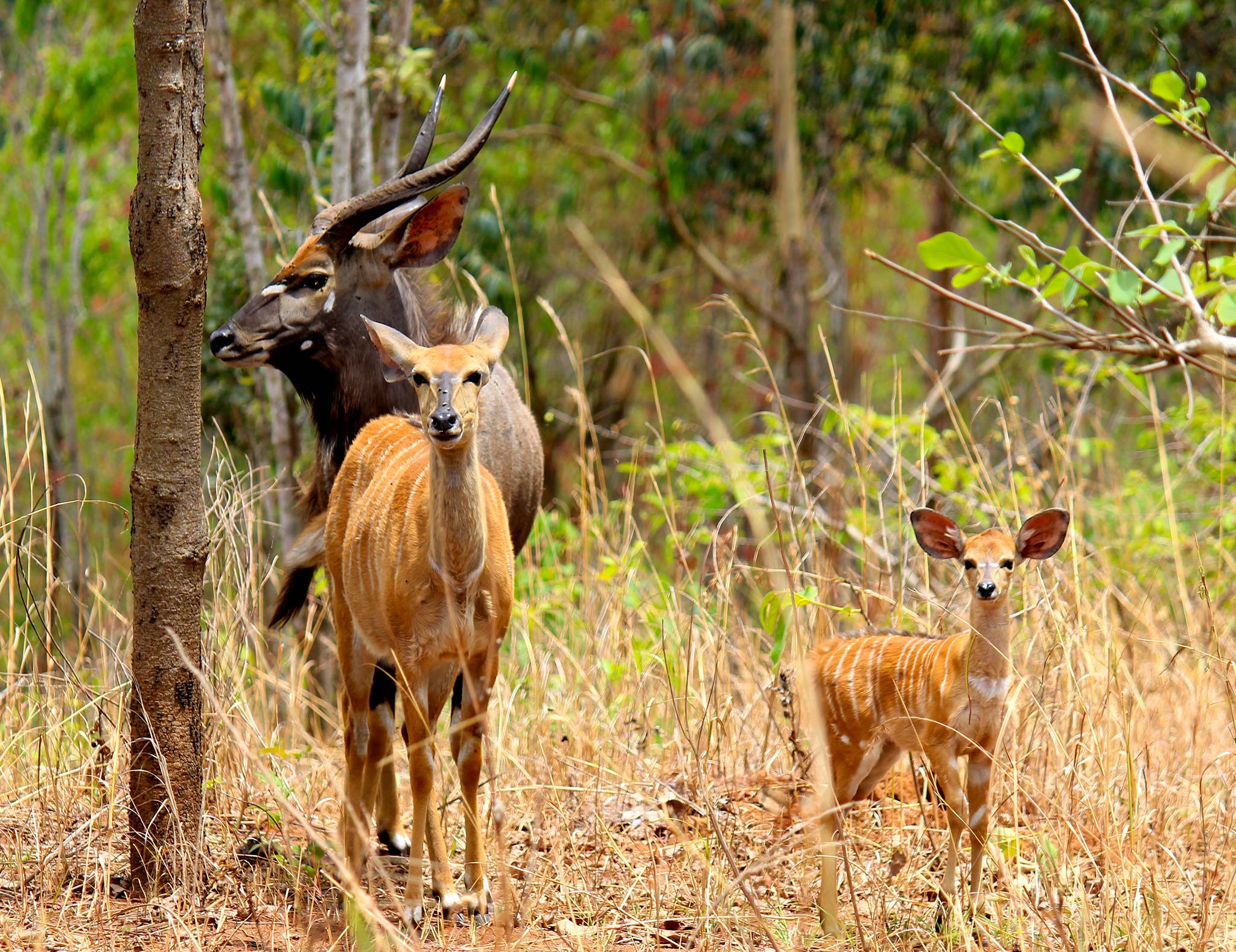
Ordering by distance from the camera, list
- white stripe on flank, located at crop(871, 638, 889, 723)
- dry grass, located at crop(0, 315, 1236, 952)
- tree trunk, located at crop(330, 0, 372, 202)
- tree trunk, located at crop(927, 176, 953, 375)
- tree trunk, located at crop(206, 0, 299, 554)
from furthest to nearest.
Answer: tree trunk, located at crop(927, 176, 953, 375)
tree trunk, located at crop(206, 0, 299, 554)
tree trunk, located at crop(330, 0, 372, 202)
white stripe on flank, located at crop(871, 638, 889, 723)
dry grass, located at crop(0, 315, 1236, 952)

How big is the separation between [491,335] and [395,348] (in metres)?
0.29

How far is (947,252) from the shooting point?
2.73 meters


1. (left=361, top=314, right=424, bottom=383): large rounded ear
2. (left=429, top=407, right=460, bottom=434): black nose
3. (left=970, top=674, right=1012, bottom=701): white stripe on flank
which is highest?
(left=361, top=314, right=424, bottom=383): large rounded ear

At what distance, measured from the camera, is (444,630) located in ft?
12.7

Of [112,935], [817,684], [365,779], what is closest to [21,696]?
[365,779]

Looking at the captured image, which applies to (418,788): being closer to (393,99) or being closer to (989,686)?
(989,686)

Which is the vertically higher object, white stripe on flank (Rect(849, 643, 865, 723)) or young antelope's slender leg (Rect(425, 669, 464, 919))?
white stripe on flank (Rect(849, 643, 865, 723))

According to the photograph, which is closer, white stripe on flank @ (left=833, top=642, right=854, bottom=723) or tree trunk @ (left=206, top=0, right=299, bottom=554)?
white stripe on flank @ (left=833, top=642, right=854, bottom=723)

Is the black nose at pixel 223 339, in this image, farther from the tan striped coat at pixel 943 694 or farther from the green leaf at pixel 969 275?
the green leaf at pixel 969 275

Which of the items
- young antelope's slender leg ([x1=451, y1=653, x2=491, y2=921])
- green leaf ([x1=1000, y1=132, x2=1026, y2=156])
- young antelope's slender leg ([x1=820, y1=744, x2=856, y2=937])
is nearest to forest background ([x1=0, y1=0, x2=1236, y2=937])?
green leaf ([x1=1000, y1=132, x2=1026, y2=156])

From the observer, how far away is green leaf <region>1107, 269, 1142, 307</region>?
262 cm

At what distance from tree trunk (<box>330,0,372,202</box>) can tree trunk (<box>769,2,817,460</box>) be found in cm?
540

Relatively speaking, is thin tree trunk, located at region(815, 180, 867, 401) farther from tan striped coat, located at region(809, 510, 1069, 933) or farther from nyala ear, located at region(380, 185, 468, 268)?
tan striped coat, located at region(809, 510, 1069, 933)

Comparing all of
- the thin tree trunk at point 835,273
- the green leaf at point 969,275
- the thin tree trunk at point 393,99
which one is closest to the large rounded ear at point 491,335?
the green leaf at point 969,275
